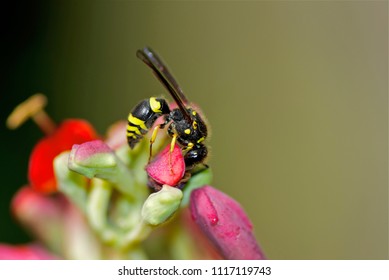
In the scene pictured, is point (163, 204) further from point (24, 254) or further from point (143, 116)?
point (24, 254)

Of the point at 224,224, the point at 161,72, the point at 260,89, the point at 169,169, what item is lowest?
the point at 260,89

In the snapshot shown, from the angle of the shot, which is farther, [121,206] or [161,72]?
[121,206]

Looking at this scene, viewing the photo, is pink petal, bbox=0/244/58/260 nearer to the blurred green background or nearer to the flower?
the flower

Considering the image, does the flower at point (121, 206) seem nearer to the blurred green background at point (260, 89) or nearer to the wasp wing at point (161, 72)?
the wasp wing at point (161, 72)

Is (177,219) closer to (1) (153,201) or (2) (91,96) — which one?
(1) (153,201)

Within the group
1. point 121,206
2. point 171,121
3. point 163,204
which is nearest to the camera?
point 163,204

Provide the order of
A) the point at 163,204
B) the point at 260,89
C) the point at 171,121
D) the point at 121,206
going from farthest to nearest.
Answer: the point at 260,89 → the point at 121,206 → the point at 171,121 → the point at 163,204

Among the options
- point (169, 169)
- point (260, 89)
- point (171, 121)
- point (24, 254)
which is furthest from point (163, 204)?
point (260, 89)

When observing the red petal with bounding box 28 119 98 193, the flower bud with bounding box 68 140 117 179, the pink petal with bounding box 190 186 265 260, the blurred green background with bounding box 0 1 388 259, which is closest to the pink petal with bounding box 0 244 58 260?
the red petal with bounding box 28 119 98 193

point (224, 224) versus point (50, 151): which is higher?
point (50, 151)
